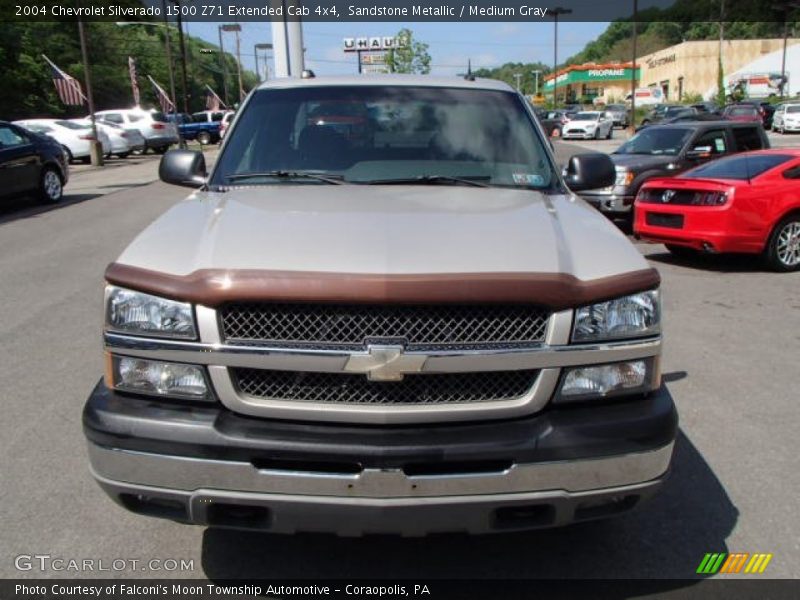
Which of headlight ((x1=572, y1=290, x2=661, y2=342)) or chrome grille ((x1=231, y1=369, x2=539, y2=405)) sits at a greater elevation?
headlight ((x1=572, y1=290, x2=661, y2=342))

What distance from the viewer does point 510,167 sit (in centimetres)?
381

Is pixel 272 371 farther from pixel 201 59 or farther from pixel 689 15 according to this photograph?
pixel 689 15

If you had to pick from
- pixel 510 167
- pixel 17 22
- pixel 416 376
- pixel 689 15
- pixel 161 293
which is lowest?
pixel 416 376

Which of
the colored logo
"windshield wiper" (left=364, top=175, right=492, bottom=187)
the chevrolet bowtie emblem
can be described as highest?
"windshield wiper" (left=364, top=175, right=492, bottom=187)

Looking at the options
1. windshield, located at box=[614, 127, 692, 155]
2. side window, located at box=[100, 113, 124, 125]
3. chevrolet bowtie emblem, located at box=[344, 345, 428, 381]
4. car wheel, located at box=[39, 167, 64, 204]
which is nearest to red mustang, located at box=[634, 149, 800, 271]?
windshield, located at box=[614, 127, 692, 155]

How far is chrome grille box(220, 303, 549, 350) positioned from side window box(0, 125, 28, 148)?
1361cm

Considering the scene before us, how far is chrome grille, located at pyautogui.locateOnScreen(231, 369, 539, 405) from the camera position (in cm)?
246

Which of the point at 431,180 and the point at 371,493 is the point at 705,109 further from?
the point at 371,493

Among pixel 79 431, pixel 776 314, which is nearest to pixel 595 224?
pixel 79 431

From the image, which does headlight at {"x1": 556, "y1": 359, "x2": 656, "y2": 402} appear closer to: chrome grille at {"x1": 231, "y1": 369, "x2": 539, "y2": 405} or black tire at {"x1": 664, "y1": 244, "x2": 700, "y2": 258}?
chrome grille at {"x1": 231, "y1": 369, "x2": 539, "y2": 405}

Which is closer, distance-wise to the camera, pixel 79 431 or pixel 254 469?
pixel 254 469

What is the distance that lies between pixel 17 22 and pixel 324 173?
49247mm

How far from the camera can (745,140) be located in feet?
42.2

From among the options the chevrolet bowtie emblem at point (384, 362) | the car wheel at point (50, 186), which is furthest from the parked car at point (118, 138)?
the chevrolet bowtie emblem at point (384, 362)
